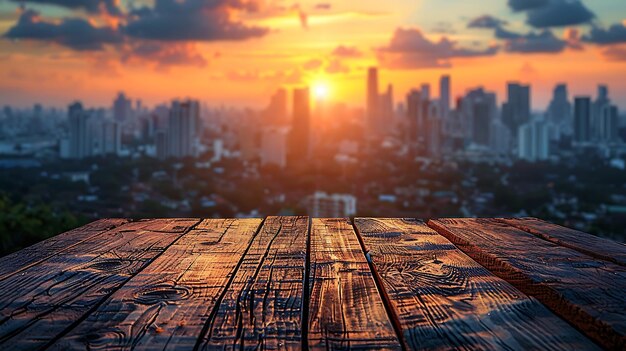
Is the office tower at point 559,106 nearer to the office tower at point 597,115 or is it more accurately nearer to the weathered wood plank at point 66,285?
the office tower at point 597,115

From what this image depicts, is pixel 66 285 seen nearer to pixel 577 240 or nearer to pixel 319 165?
pixel 577 240

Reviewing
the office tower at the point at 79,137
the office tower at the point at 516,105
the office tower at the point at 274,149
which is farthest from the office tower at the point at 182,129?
the office tower at the point at 516,105

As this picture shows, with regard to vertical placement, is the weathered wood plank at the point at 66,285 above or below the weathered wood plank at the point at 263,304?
below

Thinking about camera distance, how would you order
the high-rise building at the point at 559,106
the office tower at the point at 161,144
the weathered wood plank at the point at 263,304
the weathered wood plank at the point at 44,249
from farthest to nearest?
the high-rise building at the point at 559,106 < the office tower at the point at 161,144 < the weathered wood plank at the point at 44,249 < the weathered wood plank at the point at 263,304

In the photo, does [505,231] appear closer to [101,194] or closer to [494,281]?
[494,281]

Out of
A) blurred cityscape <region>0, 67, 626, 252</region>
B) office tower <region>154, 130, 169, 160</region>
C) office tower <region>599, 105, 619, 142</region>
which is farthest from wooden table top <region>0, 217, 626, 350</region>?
office tower <region>599, 105, 619, 142</region>

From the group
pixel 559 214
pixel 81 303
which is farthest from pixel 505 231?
pixel 559 214

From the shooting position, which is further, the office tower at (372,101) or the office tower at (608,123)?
the office tower at (372,101)
